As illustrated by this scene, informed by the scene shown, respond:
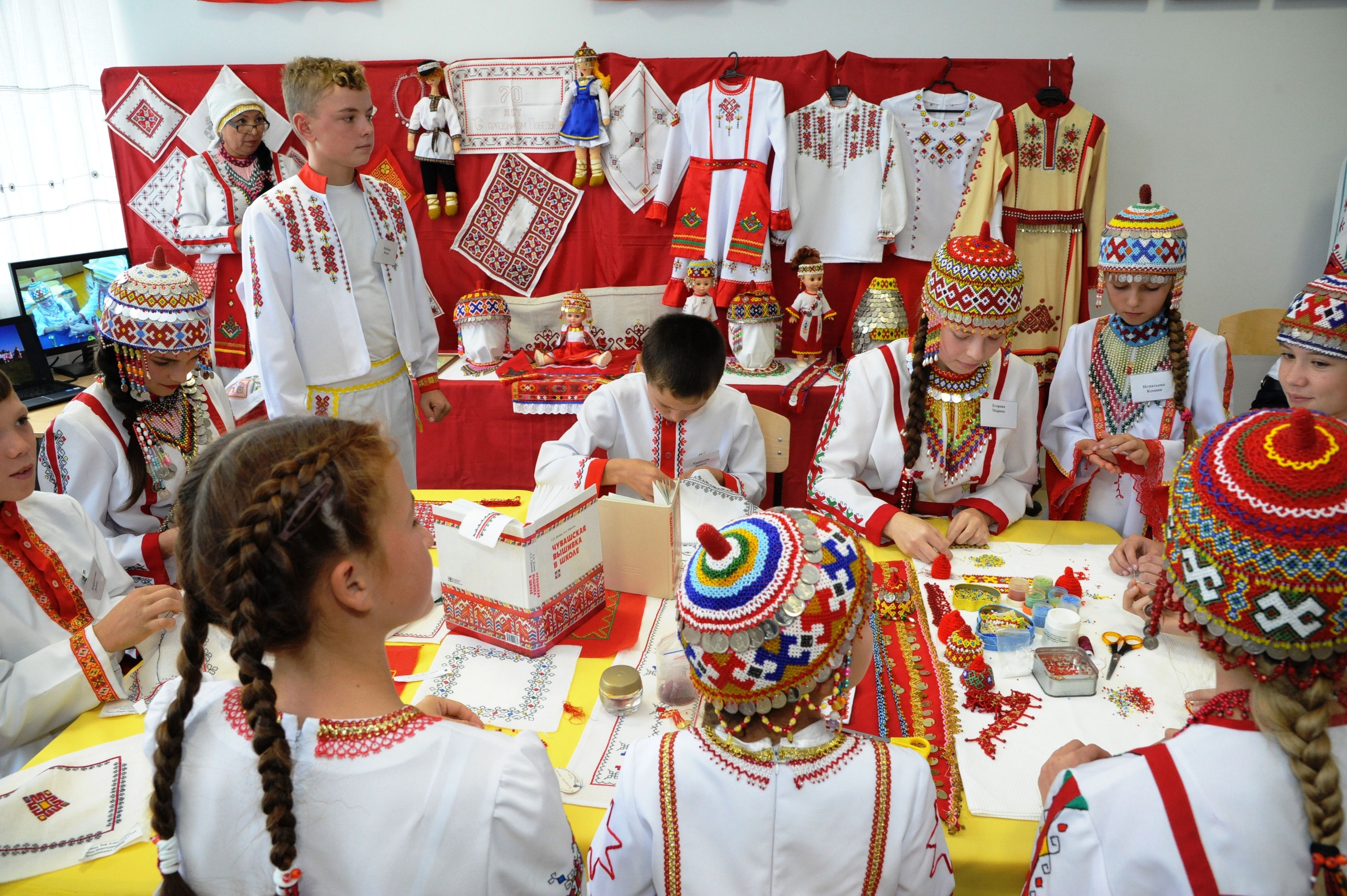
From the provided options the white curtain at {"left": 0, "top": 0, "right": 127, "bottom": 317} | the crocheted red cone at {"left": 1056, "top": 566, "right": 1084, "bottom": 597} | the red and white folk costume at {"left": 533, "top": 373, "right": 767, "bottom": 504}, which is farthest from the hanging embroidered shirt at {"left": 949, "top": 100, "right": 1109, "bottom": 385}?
the white curtain at {"left": 0, "top": 0, "right": 127, "bottom": 317}

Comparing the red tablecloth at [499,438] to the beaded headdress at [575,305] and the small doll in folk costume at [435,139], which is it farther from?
the small doll in folk costume at [435,139]

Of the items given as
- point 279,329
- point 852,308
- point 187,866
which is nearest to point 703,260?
point 852,308

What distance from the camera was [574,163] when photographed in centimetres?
464

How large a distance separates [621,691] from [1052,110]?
385cm

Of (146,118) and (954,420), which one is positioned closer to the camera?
(954,420)

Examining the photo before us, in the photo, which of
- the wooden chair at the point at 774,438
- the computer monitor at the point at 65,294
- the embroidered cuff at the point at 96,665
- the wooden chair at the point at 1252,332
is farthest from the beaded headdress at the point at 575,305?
the embroidered cuff at the point at 96,665

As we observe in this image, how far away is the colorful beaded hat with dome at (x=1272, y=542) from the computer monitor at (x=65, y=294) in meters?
5.02

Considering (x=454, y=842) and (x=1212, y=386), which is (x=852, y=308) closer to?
(x=1212, y=386)

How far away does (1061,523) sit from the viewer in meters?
2.38

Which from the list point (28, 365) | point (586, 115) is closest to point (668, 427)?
point (586, 115)

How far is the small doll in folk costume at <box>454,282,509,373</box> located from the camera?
4.41m

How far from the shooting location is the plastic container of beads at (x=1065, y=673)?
162 centimetres

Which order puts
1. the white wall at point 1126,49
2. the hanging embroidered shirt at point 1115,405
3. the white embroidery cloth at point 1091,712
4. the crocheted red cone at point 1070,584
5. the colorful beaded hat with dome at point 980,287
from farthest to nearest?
the white wall at point 1126,49
the hanging embroidered shirt at point 1115,405
the colorful beaded hat with dome at point 980,287
the crocheted red cone at point 1070,584
the white embroidery cloth at point 1091,712

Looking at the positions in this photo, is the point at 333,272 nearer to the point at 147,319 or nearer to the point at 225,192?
the point at 147,319
